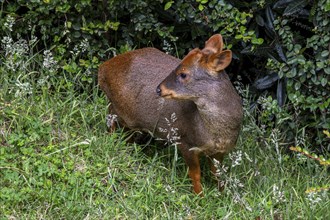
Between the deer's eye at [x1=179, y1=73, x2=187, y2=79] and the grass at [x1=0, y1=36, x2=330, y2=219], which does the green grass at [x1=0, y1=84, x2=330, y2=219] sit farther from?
the deer's eye at [x1=179, y1=73, x2=187, y2=79]

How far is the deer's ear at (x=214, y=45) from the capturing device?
572 cm

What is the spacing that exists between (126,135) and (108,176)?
568mm

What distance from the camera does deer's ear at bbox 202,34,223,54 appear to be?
18.8 feet

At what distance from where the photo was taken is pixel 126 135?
255 inches

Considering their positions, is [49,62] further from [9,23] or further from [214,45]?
[214,45]

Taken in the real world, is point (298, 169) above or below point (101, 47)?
below

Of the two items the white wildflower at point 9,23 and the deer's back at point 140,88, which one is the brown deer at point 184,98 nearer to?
the deer's back at point 140,88

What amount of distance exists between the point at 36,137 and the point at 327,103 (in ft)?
7.41

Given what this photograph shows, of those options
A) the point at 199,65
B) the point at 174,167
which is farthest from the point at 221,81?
the point at 174,167

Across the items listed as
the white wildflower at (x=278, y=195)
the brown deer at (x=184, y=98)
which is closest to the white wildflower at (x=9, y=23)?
the brown deer at (x=184, y=98)

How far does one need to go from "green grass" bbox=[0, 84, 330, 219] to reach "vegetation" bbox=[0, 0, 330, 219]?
1 centimetres

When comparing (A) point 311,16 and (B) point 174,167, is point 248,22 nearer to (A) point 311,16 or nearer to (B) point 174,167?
(A) point 311,16

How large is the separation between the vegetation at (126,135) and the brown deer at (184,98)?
0.20 meters

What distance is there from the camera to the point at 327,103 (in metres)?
6.18
